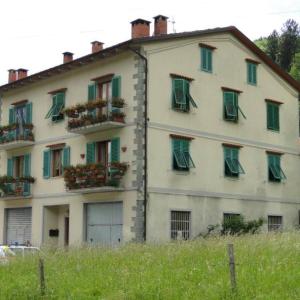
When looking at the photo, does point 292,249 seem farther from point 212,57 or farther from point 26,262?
point 212,57

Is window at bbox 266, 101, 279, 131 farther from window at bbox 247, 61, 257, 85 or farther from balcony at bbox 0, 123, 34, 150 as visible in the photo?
balcony at bbox 0, 123, 34, 150

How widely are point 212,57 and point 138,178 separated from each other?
316 inches

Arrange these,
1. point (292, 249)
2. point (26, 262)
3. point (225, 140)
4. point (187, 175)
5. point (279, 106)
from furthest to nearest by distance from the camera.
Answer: point (279, 106), point (225, 140), point (187, 175), point (26, 262), point (292, 249)

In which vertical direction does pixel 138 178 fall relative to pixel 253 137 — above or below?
below

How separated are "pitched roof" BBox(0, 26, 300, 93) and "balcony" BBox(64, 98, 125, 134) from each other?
7.98ft

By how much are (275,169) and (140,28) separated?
1052cm

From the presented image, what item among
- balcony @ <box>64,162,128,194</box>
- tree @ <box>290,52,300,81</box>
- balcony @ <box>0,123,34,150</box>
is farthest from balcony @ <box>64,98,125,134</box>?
tree @ <box>290,52,300,81</box>

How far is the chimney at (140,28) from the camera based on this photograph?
97.6 feet

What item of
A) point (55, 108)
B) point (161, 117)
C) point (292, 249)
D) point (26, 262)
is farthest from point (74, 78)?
point (292, 249)

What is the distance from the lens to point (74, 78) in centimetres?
3166

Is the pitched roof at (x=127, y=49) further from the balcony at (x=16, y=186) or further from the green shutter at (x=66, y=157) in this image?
the balcony at (x=16, y=186)

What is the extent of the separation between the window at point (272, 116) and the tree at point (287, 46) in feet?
135

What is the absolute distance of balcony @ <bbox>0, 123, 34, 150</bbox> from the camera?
110 ft

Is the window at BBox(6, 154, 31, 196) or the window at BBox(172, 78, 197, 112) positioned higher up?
the window at BBox(172, 78, 197, 112)
